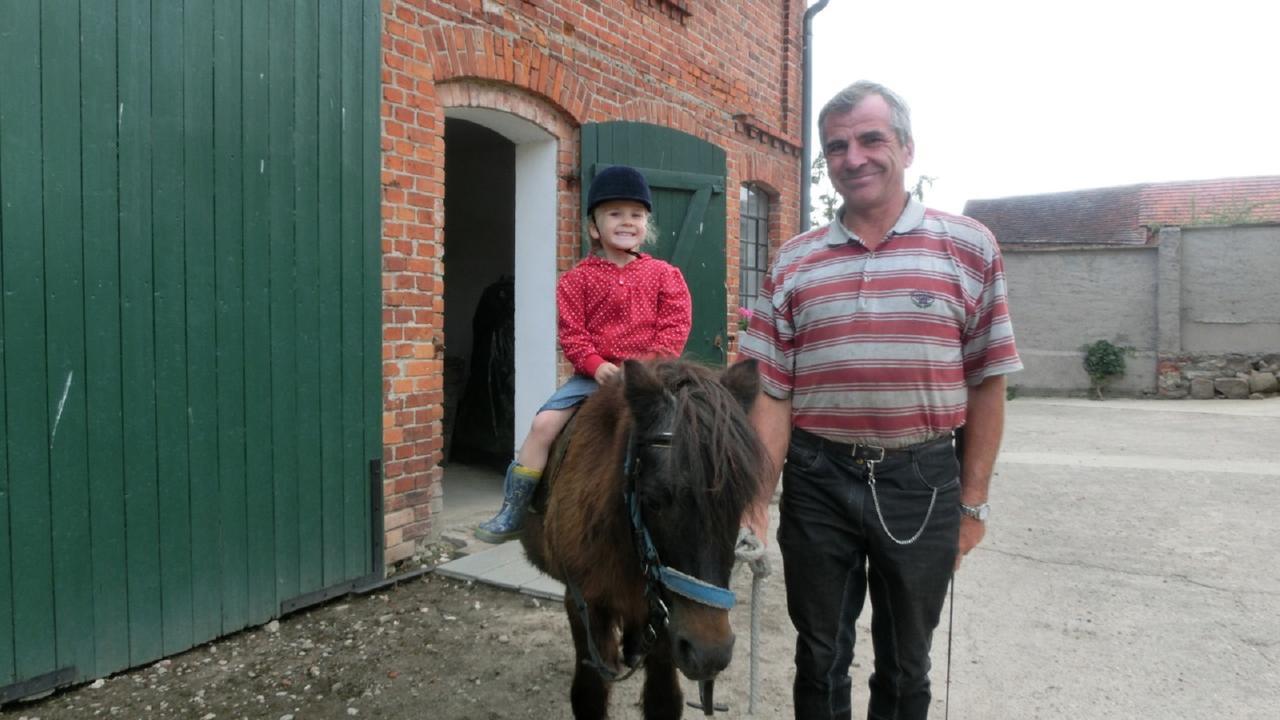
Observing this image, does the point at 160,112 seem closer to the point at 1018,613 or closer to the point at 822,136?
the point at 822,136

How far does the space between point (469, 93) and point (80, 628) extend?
11.3 ft

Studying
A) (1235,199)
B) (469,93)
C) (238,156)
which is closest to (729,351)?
(469,93)

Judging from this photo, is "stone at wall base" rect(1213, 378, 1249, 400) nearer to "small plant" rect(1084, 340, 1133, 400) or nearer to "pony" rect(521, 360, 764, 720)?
"small plant" rect(1084, 340, 1133, 400)

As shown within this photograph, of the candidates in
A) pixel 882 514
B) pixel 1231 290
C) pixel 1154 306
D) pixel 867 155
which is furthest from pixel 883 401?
pixel 1231 290

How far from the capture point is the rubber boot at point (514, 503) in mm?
2707

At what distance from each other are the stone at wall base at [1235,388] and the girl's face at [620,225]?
610 inches

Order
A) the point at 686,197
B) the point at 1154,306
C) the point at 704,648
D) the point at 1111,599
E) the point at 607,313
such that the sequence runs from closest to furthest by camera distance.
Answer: the point at 704,648 → the point at 607,313 → the point at 1111,599 → the point at 686,197 → the point at 1154,306

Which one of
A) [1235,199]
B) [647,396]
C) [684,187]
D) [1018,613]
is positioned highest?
[1235,199]

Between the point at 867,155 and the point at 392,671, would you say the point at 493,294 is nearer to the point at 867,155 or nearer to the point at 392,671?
the point at 392,671

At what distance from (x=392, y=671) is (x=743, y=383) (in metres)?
2.32

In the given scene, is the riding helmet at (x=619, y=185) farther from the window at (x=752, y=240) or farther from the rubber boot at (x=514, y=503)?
the window at (x=752, y=240)

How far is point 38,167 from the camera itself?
9.20 feet

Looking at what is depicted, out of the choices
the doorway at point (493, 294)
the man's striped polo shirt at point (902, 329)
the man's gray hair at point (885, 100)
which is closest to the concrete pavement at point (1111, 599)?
the doorway at point (493, 294)

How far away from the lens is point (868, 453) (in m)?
1.94
